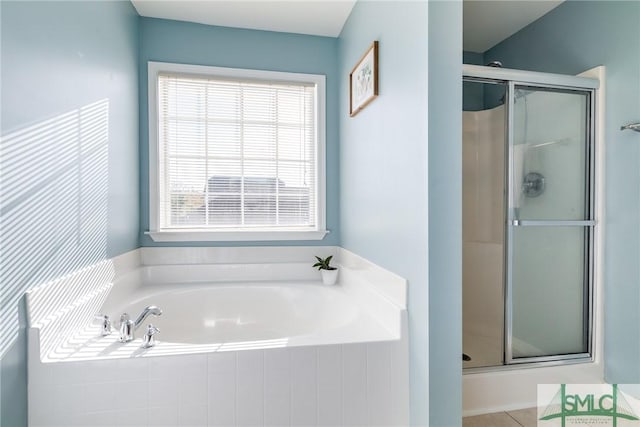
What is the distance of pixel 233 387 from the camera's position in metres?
1.32

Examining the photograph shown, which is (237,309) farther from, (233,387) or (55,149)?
(55,149)

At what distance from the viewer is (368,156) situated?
194cm

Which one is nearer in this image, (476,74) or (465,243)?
(476,74)

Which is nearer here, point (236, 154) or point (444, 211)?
point (444, 211)

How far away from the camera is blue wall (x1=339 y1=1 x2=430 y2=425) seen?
1326 mm

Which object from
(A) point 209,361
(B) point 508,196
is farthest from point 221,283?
(B) point 508,196

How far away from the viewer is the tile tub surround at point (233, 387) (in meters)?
1.26

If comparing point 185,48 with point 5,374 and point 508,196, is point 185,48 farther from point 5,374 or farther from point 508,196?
point 508,196

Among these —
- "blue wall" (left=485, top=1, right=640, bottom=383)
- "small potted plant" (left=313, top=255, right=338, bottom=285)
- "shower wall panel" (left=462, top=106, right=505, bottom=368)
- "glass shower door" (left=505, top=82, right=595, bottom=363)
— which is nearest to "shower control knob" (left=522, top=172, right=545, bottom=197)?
"glass shower door" (left=505, top=82, right=595, bottom=363)

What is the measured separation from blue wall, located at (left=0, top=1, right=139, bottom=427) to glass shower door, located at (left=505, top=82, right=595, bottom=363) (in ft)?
7.48

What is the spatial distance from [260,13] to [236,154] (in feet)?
3.16

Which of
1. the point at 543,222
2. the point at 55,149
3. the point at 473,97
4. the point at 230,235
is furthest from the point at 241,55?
the point at 543,222

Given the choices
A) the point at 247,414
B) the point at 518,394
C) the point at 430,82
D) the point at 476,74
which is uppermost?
the point at 476,74

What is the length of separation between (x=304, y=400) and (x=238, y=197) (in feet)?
5.09
